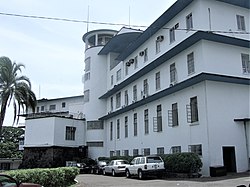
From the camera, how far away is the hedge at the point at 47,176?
1386cm

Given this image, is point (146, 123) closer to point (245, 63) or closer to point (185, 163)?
point (185, 163)

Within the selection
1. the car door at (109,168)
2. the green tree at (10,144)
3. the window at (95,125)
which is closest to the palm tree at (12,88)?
the car door at (109,168)

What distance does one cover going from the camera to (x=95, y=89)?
43.6 m

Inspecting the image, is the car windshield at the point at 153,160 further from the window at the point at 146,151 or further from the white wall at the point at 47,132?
the white wall at the point at 47,132

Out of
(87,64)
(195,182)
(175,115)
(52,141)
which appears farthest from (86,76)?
(195,182)

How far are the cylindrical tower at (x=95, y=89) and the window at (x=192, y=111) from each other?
2119 centimetres

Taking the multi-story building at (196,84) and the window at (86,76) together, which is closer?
the multi-story building at (196,84)

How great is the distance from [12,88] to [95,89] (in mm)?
18370

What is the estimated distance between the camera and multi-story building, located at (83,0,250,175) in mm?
21375

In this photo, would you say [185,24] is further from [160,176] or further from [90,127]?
[90,127]

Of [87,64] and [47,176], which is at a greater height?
[87,64]

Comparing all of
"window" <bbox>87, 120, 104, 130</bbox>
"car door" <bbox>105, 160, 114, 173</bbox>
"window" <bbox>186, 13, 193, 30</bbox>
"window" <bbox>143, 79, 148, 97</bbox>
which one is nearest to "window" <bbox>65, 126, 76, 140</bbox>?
"window" <bbox>87, 120, 104, 130</bbox>

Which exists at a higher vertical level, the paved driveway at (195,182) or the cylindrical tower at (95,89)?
the cylindrical tower at (95,89)

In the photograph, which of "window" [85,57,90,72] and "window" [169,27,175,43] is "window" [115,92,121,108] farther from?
"window" [169,27,175,43]
